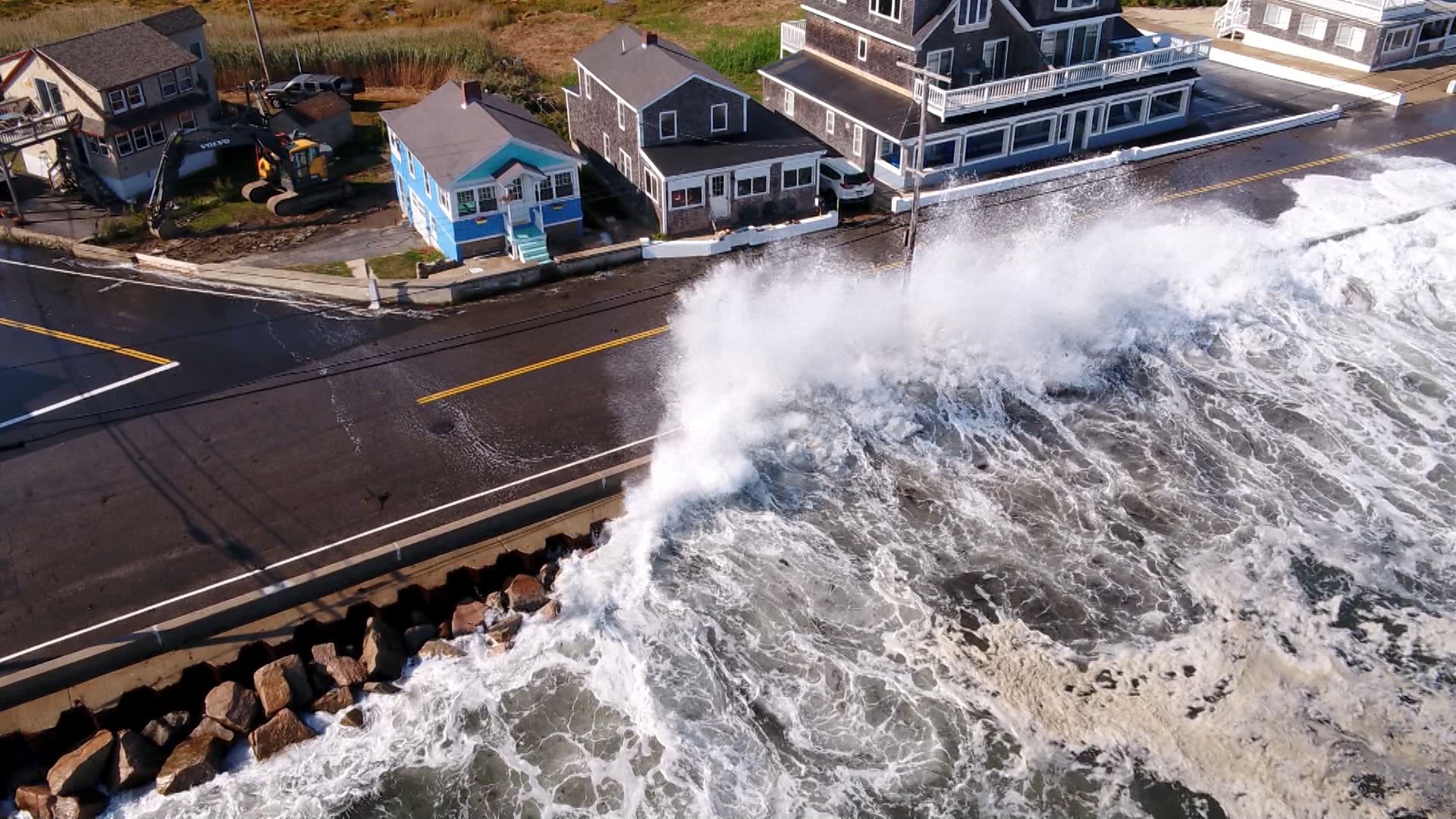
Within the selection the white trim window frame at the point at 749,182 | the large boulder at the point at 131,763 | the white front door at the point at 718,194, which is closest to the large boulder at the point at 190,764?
the large boulder at the point at 131,763

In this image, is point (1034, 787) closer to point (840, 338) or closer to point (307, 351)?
point (840, 338)

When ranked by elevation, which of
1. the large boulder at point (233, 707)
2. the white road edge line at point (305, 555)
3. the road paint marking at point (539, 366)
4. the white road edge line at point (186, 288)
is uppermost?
the white road edge line at point (186, 288)

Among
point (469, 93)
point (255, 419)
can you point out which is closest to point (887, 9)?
point (469, 93)

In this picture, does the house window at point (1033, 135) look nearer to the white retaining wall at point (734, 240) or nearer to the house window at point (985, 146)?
the house window at point (985, 146)

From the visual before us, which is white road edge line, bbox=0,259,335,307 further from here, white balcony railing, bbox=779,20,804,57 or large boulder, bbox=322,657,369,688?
white balcony railing, bbox=779,20,804,57

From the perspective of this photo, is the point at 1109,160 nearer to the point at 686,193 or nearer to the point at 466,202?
the point at 686,193

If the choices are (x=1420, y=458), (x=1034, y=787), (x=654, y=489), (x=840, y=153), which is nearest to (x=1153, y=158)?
(x=840, y=153)
